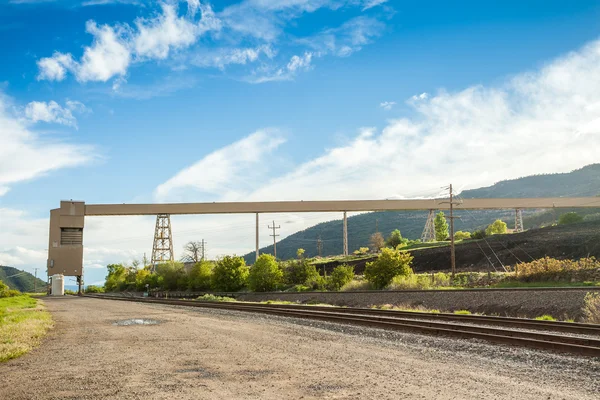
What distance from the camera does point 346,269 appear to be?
44312mm

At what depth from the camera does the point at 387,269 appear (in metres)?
39.4

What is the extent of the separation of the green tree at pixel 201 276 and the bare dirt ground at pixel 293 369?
47.3m

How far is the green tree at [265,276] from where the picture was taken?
50.0m

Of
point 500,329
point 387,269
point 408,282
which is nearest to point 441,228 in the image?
point 387,269

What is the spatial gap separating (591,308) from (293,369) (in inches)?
633

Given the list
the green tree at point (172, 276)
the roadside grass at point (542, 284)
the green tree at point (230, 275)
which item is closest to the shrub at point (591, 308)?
the roadside grass at point (542, 284)

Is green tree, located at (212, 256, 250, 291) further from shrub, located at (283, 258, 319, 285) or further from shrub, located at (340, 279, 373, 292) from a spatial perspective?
shrub, located at (340, 279, 373, 292)

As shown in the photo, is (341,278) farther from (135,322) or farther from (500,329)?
(500,329)

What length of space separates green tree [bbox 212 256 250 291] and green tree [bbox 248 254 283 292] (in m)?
4.44

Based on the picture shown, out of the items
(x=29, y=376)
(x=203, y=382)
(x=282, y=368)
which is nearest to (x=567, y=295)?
(x=282, y=368)

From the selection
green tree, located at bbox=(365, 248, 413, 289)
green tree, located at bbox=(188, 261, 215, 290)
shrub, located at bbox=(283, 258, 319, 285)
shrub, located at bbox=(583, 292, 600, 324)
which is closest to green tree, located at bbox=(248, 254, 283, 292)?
shrub, located at bbox=(283, 258, 319, 285)

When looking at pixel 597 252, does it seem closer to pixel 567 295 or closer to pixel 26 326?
pixel 567 295

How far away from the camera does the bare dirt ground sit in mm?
7512

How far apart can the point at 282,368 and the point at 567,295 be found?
18.1 metres
